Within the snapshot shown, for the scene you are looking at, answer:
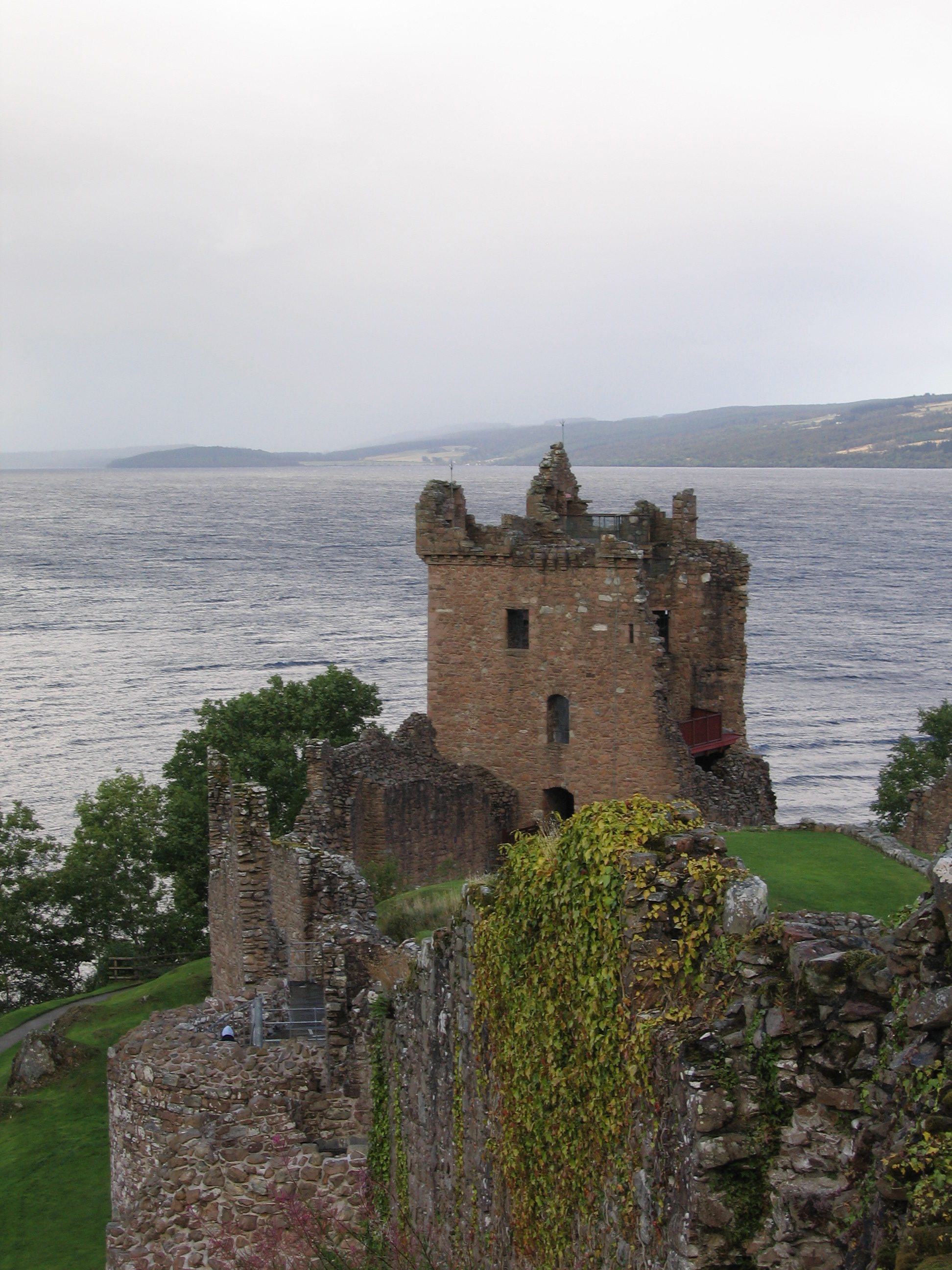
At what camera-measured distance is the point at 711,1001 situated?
8.23 meters

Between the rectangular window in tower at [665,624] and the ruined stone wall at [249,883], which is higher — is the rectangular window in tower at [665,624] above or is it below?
above

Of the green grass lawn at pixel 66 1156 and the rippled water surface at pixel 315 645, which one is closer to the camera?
the green grass lawn at pixel 66 1156

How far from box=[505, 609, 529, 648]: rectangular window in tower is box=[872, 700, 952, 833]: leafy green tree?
61.0ft

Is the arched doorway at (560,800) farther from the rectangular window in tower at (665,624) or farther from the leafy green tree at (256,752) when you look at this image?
the leafy green tree at (256,752)

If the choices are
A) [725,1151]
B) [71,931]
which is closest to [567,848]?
[725,1151]

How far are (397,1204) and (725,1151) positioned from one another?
9088 millimetres

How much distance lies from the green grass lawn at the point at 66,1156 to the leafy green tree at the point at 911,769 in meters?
27.6

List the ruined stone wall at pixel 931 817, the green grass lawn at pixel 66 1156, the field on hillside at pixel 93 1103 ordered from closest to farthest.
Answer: the green grass lawn at pixel 66 1156 < the field on hillside at pixel 93 1103 < the ruined stone wall at pixel 931 817

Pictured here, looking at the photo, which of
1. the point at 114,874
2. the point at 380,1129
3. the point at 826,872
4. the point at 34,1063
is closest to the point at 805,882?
the point at 826,872

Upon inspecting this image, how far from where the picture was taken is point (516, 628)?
116 feet

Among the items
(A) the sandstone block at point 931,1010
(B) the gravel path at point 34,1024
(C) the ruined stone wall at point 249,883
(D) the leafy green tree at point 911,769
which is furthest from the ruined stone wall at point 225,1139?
(D) the leafy green tree at point 911,769

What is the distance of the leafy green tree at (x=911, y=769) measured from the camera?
4962 cm

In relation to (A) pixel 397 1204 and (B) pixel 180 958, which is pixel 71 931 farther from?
(A) pixel 397 1204

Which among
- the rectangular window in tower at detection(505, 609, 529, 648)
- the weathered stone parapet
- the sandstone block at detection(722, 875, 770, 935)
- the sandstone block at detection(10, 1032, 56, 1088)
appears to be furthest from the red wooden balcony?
the sandstone block at detection(722, 875, 770, 935)
